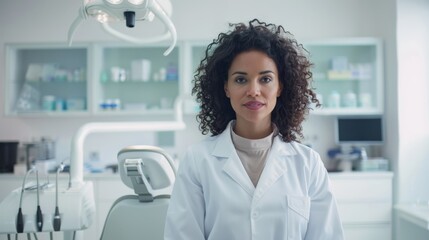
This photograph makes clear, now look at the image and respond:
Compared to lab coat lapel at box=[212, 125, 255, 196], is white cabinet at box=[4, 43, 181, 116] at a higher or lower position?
higher

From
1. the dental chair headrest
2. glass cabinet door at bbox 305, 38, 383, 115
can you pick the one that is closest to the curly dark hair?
the dental chair headrest

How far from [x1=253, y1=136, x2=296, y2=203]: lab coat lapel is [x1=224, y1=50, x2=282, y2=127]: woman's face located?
0.11 meters

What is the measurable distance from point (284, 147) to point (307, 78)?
9.8 inches

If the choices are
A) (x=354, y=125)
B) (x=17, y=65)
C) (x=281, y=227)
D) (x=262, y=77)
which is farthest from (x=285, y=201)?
(x=17, y=65)

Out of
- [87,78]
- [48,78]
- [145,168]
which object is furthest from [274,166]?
[48,78]

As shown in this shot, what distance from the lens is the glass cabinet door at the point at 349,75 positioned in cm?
304

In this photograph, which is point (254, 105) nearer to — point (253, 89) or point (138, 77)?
point (253, 89)

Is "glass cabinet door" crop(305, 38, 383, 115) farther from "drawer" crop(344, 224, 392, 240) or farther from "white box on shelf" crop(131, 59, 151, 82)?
"white box on shelf" crop(131, 59, 151, 82)

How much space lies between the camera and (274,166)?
1.06 metres

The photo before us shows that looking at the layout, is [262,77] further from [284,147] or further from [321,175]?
[321,175]

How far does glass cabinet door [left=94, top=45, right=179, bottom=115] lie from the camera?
3191 millimetres

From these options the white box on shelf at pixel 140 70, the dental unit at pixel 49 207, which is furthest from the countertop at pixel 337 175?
the dental unit at pixel 49 207

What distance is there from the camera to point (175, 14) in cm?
332

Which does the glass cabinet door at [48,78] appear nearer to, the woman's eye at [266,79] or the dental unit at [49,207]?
the dental unit at [49,207]
